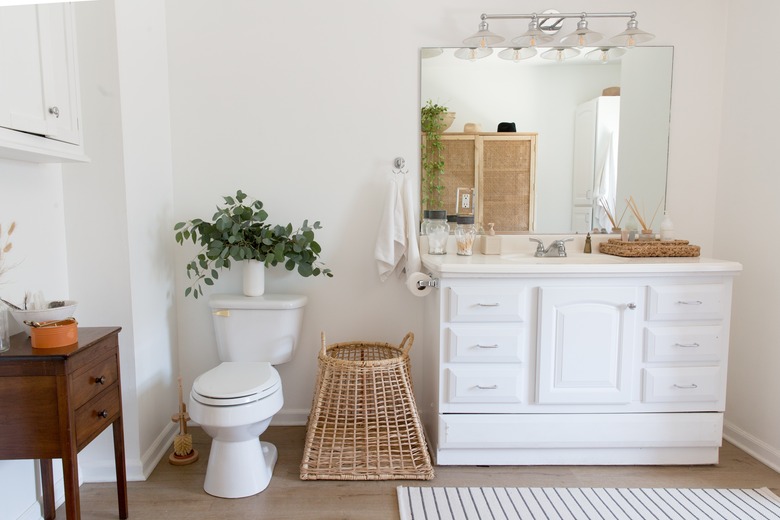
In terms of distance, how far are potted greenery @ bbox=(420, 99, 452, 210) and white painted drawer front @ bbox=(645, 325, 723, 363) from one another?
1.16m

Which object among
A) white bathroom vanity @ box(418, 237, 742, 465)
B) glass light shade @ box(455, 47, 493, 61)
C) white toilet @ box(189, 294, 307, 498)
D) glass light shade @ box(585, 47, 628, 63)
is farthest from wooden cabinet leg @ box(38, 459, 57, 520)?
glass light shade @ box(585, 47, 628, 63)

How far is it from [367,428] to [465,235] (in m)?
1.02

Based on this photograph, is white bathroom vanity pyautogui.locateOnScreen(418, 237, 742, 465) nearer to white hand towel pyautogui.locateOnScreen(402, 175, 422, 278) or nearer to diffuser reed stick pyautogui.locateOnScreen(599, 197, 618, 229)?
white hand towel pyautogui.locateOnScreen(402, 175, 422, 278)

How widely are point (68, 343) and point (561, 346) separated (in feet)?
5.93

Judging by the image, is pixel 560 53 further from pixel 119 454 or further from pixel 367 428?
pixel 119 454

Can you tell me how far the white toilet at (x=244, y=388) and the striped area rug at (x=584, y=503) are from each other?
620 mm

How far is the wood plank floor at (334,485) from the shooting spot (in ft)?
5.96

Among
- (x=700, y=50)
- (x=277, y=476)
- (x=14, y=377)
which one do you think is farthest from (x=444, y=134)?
(x=14, y=377)

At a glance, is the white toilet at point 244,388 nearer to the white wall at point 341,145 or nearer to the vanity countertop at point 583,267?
the white wall at point 341,145

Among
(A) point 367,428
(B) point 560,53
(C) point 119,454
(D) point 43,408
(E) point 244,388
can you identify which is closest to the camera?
(D) point 43,408

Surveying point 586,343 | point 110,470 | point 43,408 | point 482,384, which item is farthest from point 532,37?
point 110,470

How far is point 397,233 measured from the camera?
2418 mm

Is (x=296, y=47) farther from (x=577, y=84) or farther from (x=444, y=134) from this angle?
(x=577, y=84)

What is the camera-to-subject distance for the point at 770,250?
2.21 meters
